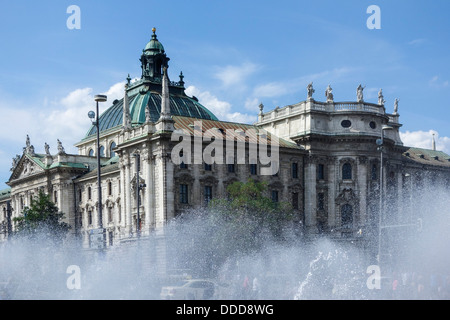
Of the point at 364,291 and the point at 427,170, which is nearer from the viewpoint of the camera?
the point at 364,291

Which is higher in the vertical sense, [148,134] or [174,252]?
[148,134]

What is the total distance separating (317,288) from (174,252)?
1102 inches

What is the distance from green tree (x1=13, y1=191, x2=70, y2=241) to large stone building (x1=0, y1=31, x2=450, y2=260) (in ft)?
6.27

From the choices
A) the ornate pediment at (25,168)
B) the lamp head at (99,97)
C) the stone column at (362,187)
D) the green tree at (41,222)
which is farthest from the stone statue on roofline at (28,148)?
the lamp head at (99,97)

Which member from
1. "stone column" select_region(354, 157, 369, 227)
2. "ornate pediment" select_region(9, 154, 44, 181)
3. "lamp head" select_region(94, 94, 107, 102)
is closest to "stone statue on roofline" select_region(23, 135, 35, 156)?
"ornate pediment" select_region(9, 154, 44, 181)

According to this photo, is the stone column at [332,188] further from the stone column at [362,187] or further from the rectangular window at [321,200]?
the stone column at [362,187]

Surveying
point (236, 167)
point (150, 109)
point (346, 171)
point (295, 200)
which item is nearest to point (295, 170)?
point (295, 200)

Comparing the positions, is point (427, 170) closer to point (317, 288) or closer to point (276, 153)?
point (276, 153)

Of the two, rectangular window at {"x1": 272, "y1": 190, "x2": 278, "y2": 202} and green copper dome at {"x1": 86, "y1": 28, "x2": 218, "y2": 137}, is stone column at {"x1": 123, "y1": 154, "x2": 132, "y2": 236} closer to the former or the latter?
rectangular window at {"x1": 272, "y1": 190, "x2": 278, "y2": 202}

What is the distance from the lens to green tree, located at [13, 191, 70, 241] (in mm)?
70812

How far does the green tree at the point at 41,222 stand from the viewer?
70.8 m
